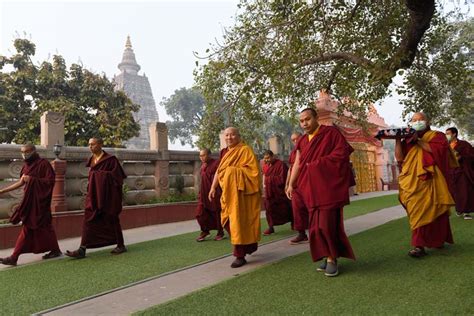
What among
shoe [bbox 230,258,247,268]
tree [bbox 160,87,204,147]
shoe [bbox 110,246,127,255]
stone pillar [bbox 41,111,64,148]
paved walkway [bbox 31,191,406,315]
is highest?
tree [bbox 160,87,204,147]

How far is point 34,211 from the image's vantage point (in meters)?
5.96

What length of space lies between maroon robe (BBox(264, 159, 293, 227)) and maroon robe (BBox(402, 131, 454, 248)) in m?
3.42

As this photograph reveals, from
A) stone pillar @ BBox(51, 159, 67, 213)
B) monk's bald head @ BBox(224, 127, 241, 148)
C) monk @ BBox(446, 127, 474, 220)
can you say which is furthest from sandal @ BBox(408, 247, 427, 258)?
stone pillar @ BBox(51, 159, 67, 213)

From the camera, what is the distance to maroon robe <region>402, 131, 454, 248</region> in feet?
15.2

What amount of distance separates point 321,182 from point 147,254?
10.6 feet

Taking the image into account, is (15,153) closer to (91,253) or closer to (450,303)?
(91,253)

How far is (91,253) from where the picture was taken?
6602 mm

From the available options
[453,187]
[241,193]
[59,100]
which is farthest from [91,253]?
[59,100]

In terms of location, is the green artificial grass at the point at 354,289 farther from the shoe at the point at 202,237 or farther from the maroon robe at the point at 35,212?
the maroon robe at the point at 35,212

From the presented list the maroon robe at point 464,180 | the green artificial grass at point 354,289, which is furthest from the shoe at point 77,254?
the maroon robe at point 464,180

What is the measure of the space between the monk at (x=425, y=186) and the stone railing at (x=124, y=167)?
7.20m

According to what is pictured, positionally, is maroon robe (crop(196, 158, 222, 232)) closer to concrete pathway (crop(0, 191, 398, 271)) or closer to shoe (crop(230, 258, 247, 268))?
concrete pathway (crop(0, 191, 398, 271))

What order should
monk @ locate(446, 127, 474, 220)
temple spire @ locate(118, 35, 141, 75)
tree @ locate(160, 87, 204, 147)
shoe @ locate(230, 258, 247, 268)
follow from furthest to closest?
temple spire @ locate(118, 35, 141, 75), tree @ locate(160, 87, 204, 147), monk @ locate(446, 127, 474, 220), shoe @ locate(230, 258, 247, 268)

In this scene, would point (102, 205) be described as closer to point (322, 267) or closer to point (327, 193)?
point (322, 267)
